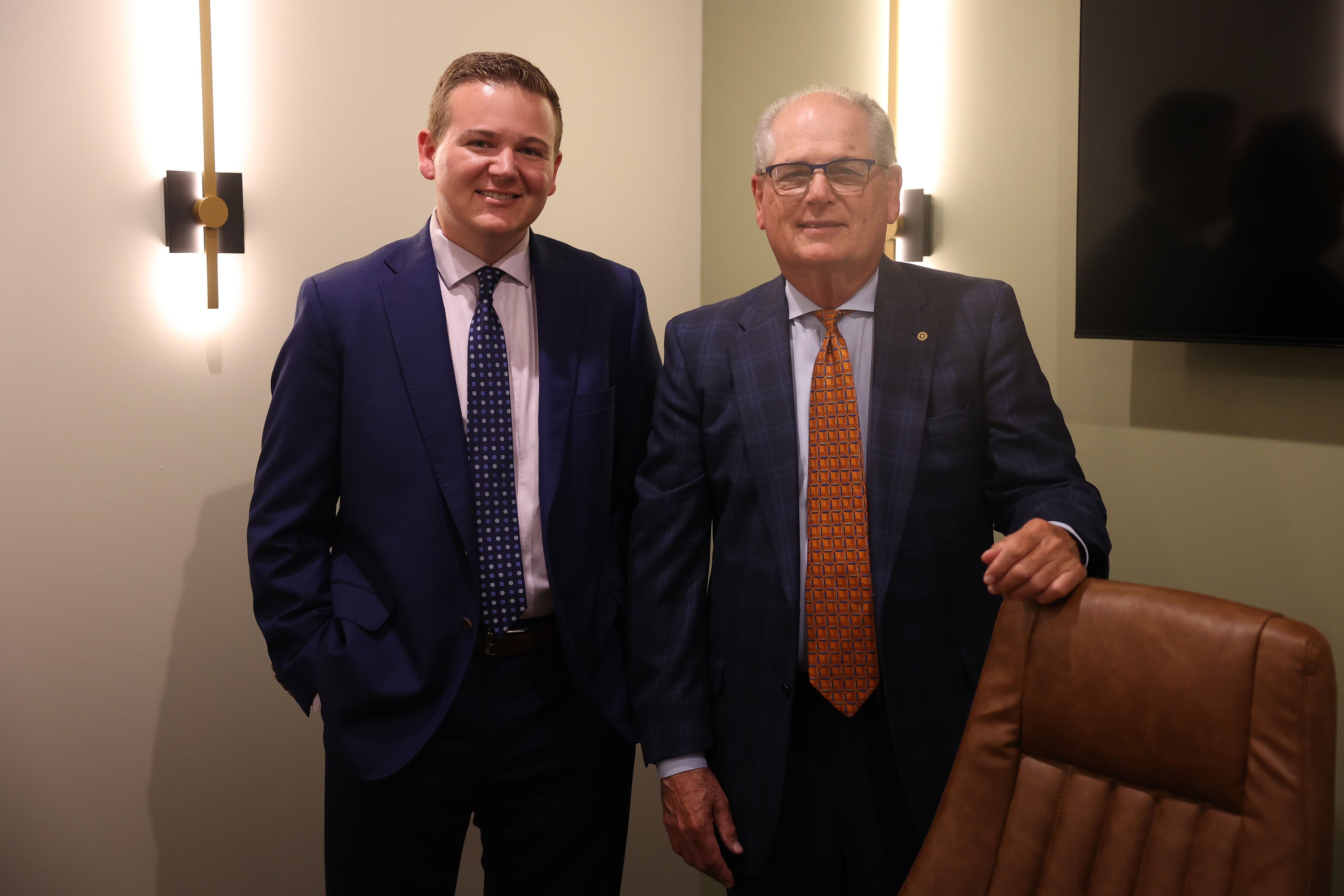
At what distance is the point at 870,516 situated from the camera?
5.15 ft

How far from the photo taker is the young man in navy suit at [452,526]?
68.0 inches

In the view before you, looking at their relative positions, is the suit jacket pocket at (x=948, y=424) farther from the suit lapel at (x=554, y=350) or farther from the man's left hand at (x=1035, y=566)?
the suit lapel at (x=554, y=350)

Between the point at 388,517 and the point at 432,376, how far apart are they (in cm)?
25

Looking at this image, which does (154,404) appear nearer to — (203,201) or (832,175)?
(203,201)

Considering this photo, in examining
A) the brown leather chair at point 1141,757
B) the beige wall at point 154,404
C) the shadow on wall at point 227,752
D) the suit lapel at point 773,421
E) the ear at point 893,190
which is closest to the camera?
the brown leather chair at point 1141,757

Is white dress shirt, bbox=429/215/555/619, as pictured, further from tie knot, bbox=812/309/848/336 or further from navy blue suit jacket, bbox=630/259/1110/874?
tie knot, bbox=812/309/848/336

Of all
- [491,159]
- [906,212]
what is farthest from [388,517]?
[906,212]

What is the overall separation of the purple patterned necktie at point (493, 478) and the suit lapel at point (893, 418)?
2.00 ft

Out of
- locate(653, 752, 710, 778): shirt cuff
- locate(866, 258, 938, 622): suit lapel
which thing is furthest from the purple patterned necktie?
locate(866, 258, 938, 622): suit lapel

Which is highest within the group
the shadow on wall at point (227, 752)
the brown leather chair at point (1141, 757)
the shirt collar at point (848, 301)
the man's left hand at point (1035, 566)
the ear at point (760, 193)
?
the ear at point (760, 193)

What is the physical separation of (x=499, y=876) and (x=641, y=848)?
113 cm

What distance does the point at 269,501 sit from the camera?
5.73ft

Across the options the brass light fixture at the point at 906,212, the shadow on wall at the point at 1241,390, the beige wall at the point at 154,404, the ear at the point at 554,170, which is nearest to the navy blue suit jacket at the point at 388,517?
the ear at the point at 554,170

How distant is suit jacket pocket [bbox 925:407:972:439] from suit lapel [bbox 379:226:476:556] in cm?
77
